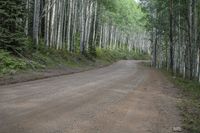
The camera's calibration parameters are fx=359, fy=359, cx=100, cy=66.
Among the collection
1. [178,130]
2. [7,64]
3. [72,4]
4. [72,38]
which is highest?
[72,4]

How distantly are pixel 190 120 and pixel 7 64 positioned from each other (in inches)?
489

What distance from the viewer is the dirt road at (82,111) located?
8.36 meters

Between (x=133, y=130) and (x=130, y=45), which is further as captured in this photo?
(x=130, y=45)

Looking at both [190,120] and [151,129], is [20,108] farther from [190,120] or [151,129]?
[190,120]

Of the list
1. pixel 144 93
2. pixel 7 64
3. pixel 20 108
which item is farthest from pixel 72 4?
pixel 20 108

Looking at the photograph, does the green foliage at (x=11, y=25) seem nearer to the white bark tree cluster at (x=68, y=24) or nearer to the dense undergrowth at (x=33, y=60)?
the dense undergrowth at (x=33, y=60)

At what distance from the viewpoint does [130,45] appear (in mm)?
93312

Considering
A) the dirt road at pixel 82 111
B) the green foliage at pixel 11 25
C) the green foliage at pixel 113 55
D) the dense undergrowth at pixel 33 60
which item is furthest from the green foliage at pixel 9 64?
the green foliage at pixel 113 55

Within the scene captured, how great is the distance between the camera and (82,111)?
33.8 feet

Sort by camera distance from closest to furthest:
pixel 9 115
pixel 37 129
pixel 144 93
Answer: pixel 37 129 < pixel 9 115 < pixel 144 93

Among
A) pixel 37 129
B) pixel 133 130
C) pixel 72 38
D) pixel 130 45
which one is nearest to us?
pixel 37 129

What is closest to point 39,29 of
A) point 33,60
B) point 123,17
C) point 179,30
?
point 33,60

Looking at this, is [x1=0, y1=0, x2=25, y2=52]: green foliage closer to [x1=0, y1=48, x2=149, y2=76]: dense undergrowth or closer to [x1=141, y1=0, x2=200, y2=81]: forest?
[x1=0, y1=48, x2=149, y2=76]: dense undergrowth

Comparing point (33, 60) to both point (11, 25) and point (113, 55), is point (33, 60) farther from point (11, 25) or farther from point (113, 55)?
point (113, 55)
